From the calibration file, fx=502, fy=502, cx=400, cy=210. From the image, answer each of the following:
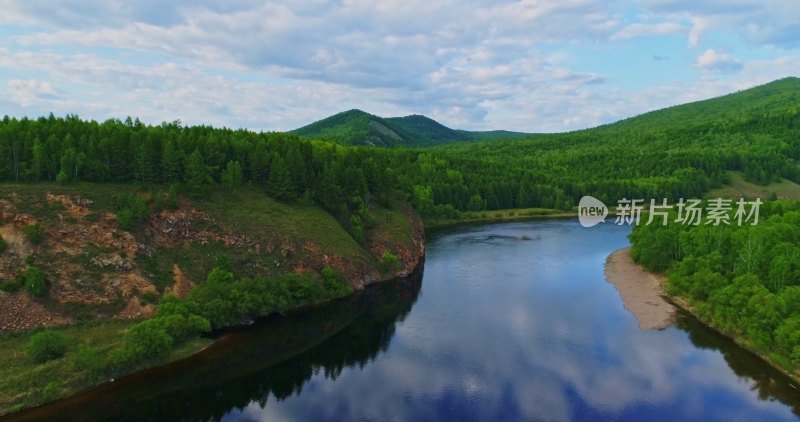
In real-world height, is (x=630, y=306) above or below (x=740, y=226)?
below

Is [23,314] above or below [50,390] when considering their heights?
above

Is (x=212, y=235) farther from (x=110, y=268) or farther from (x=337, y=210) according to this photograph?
(x=337, y=210)

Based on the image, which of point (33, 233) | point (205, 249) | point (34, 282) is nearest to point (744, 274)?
point (205, 249)

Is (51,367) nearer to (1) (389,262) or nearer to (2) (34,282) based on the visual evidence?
(2) (34,282)

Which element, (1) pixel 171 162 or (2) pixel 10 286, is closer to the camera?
(2) pixel 10 286

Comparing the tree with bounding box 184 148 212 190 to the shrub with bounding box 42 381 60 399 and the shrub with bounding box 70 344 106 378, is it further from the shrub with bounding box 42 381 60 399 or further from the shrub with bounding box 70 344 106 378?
the shrub with bounding box 42 381 60 399

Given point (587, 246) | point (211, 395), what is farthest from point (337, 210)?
point (587, 246)

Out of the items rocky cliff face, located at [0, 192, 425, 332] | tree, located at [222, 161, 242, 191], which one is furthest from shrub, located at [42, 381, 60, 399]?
tree, located at [222, 161, 242, 191]
